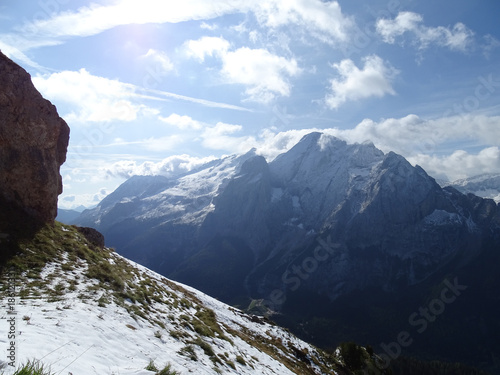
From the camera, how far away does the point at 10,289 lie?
17266 millimetres

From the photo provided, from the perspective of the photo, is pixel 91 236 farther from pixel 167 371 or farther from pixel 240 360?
pixel 167 371

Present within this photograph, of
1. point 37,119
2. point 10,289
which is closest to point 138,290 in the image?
point 10,289

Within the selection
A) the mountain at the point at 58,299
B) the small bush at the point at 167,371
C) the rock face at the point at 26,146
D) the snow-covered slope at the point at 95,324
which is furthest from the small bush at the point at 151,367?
the rock face at the point at 26,146

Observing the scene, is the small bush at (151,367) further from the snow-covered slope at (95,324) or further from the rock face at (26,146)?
the rock face at (26,146)

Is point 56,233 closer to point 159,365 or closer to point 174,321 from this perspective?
point 174,321

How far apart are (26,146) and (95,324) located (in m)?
20.1

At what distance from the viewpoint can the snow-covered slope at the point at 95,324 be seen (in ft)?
42.2

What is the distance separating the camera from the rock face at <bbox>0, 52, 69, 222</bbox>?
26953mm

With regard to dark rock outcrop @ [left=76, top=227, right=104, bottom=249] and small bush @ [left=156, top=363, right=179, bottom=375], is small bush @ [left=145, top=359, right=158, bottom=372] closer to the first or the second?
small bush @ [left=156, top=363, right=179, bottom=375]

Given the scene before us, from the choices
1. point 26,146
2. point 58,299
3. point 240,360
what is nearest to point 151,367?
→ point 58,299

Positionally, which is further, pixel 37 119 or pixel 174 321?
pixel 37 119

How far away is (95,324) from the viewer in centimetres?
1672

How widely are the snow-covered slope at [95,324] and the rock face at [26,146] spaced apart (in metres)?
3.37

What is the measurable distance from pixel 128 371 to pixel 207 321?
20.4 metres
